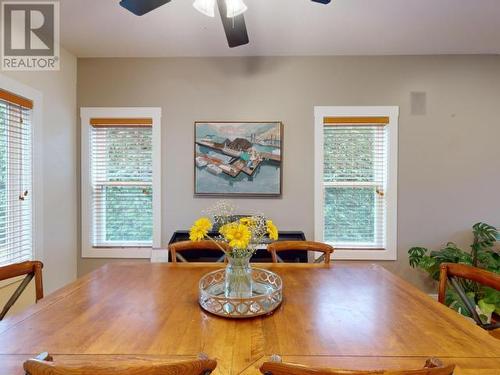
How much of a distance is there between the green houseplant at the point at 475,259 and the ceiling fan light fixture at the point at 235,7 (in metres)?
2.56

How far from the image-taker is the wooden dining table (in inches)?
30.3

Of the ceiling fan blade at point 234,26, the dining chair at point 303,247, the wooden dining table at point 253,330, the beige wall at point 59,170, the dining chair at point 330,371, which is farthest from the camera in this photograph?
the beige wall at point 59,170

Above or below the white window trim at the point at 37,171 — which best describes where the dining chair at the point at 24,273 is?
below

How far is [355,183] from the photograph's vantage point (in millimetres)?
2676

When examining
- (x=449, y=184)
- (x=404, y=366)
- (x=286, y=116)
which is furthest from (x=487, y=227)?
(x=404, y=366)

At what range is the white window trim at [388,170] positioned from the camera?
2.60 meters

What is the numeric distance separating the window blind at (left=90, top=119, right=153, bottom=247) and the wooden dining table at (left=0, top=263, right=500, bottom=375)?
4.75ft

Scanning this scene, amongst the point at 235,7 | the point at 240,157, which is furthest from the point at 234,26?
the point at 240,157

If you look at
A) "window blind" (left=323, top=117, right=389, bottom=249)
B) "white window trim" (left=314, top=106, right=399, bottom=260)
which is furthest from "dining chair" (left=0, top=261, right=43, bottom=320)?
"window blind" (left=323, top=117, right=389, bottom=249)

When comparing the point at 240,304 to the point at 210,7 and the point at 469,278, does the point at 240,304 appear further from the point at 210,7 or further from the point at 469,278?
the point at 210,7

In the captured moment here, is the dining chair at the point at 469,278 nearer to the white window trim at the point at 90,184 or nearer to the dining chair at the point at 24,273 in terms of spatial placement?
the dining chair at the point at 24,273

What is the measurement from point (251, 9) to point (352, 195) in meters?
1.96

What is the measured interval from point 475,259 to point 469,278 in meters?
1.60

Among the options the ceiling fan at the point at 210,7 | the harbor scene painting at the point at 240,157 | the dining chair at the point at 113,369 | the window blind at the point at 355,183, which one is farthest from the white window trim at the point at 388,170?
the dining chair at the point at 113,369
